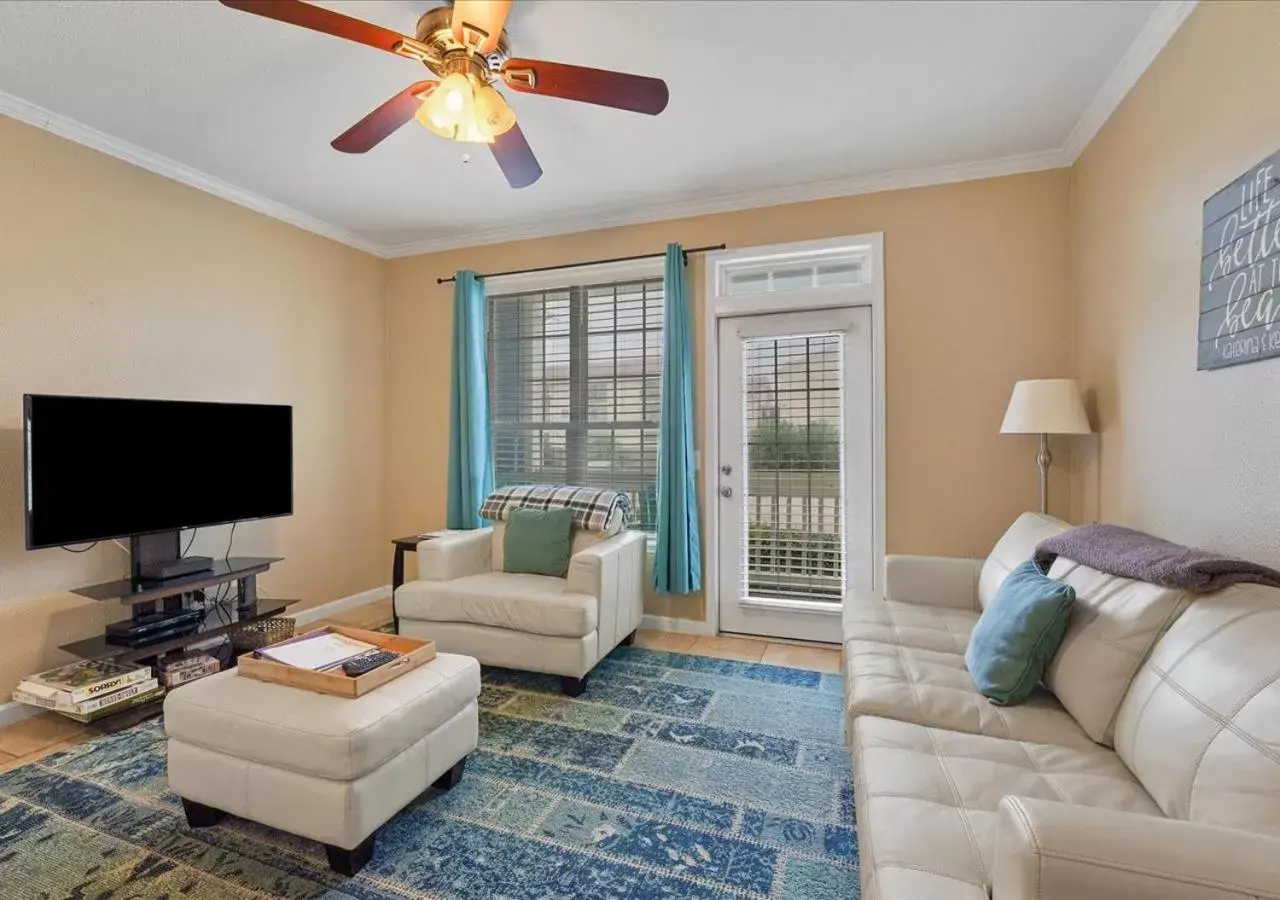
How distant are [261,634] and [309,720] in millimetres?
1902

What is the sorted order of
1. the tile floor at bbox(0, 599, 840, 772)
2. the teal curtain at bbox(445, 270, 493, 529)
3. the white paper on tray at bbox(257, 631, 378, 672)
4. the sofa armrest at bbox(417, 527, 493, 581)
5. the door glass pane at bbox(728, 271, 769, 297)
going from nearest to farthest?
the white paper on tray at bbox(257, 631, 378, 672) < the tile floor at bbox(0, 599, 840, 772) < the sofa armrest at bbox(417, 527, 493, 581) < the door glass pane at bbox(728, 271, 769, 297) < the teal curtain at bbox(445, 270, 493, 529)

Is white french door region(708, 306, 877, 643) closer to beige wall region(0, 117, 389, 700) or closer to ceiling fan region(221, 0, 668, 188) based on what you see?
ceiling fan region(221, 0, 668, 188)

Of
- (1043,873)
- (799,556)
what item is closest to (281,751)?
(1043,873)

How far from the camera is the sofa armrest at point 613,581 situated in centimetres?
279

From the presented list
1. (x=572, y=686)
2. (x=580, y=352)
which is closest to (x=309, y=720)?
(x=572, y=686)

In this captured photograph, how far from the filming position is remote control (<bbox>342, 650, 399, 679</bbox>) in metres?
1.74

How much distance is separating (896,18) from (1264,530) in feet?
6.33

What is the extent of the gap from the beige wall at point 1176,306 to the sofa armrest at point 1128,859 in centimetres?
111

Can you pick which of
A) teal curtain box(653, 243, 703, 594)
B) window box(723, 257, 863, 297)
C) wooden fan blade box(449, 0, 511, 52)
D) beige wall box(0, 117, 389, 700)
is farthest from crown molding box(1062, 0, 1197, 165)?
beige wall box(0, 117, 389, 700)

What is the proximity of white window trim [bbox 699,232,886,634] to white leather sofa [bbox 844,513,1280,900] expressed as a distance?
1.45 metres

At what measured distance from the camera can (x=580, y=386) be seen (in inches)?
155

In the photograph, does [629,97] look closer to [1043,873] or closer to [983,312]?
[1043,873]

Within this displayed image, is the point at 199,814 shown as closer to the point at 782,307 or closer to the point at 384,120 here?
the point at 384,120

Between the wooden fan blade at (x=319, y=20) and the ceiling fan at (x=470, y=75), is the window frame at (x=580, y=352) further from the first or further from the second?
the wooden fan blade at (x=319, y=20)
